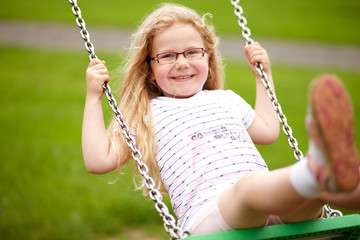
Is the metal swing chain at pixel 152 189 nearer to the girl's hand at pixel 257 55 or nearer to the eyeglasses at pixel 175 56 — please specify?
the eyeglasses at pixel 175 56

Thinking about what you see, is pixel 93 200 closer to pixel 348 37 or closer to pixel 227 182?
pixel 227 182

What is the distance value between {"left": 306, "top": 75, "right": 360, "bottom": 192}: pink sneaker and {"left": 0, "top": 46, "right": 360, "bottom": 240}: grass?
1.54 meters

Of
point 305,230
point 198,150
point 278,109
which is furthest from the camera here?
point 278,109

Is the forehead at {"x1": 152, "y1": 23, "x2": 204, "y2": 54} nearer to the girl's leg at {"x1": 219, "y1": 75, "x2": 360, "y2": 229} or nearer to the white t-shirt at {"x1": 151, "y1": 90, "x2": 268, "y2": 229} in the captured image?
the white t-shirt at {"x1": 151, "y1": 90, "x2": 268, "y2": 229}

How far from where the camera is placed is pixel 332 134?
4.94 feet

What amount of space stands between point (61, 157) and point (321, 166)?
3.90 meters

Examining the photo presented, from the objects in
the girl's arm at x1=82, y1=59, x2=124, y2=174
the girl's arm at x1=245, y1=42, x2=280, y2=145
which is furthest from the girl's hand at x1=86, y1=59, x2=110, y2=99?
the girl's arm at x1=245, y1=42, x2=280, y2=145

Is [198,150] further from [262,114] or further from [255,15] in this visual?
[255,15]

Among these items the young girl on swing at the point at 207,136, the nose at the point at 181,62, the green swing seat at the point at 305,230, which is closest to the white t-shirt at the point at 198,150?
the young girl on swing at the point at 207,136

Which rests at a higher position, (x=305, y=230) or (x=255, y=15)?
(x=255, y=15)

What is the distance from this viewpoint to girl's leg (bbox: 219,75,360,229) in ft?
4.93

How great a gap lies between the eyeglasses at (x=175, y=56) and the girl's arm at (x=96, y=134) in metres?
0.31

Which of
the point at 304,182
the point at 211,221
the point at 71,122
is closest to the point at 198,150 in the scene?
the point at 211,221

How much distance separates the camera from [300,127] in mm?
6156
